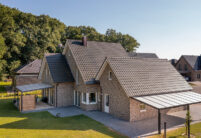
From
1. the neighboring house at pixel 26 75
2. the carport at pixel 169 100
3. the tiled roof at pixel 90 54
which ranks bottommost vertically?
the carport at pixel 169 100

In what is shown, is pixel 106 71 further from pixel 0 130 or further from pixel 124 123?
pixel 0 130

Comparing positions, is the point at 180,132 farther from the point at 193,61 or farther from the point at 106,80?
the point at 193,61

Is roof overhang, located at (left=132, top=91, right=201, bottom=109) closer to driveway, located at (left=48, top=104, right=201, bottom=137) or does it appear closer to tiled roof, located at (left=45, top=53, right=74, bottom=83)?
driveway, located at (left=48, top=104, right=201, bottom=137)

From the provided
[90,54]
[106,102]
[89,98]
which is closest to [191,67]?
[90,54]

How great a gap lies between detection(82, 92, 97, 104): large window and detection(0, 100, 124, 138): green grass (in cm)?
253

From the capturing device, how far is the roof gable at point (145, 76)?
15.1 m

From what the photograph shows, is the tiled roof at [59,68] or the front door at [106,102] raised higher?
the tiled roof at [59,68]

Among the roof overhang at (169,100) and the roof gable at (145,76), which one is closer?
the roof overhang at (169,100)

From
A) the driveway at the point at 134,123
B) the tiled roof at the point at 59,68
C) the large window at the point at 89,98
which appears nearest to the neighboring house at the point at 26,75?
the tiled roof at the point at 59,68

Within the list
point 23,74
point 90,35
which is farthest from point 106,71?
point 90,35

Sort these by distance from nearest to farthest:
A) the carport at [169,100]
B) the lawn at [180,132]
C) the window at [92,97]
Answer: the lawn at [180,132]
the carport at [169,100]
the window at [92,97]

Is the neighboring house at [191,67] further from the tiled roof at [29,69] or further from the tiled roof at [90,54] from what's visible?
the tiled roof at [29,69]

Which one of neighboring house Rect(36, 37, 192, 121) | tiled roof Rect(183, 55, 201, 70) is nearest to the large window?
neighboring house Rect(36, 37, 192, 121)

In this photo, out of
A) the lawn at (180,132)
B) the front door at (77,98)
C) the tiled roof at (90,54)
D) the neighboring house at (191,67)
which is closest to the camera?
the lawn at (180,132)
